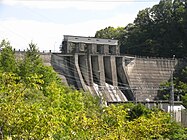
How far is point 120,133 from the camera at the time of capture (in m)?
7.84

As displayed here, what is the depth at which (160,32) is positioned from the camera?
4922cm

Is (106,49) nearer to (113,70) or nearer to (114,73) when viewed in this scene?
(113,70)

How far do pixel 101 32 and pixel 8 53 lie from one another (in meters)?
32.8

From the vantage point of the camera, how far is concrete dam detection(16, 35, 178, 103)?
118 feet

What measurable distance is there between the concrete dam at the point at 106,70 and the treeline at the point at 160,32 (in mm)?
6377

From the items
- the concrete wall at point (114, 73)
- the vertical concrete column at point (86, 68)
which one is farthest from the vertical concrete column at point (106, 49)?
the vertical concrete column at point (86, 68)

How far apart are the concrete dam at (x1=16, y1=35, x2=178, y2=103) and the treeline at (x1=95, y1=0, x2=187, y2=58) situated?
6.38 meters

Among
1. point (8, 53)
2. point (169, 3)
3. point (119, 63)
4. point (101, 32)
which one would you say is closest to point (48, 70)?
point (8, 53)

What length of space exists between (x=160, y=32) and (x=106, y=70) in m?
12.3

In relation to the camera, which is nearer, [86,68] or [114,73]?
[86,68]

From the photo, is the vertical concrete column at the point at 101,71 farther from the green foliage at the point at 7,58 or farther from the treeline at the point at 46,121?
the treeline at the point at 46,121

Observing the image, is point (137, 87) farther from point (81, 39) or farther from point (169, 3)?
point (169, 3)

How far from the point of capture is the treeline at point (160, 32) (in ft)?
160

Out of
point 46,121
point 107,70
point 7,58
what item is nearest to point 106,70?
point 107,70
